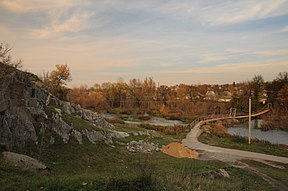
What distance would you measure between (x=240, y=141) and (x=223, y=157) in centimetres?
1313

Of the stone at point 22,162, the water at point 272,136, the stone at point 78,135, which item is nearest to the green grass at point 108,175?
the stone at point 78,135

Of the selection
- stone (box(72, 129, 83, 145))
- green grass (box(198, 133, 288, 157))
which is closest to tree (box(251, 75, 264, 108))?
green grass (box(198, 133, 288, 157))

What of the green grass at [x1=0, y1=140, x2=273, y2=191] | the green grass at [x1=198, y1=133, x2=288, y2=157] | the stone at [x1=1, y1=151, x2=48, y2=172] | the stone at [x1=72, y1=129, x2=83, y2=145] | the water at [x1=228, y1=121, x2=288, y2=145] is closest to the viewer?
the green grass at [x1=0, y1=140, x2=273, y2=191]

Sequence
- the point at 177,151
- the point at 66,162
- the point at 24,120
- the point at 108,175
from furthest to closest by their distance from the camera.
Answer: the point at 177,151
the point at 24,120
the point at 66,162
the point at 108,175

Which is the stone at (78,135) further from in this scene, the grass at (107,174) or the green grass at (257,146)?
the green grass at (257,146)

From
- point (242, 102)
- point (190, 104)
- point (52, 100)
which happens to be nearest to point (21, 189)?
point (52, 100)

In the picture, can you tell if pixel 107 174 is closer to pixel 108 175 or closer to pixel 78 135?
pixel 108 175

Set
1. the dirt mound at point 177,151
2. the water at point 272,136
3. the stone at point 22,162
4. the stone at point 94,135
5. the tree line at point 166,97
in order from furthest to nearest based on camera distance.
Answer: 1. the tree line at point 166,97
2. the water at point 272,136
3. the dirt mound at point 177,151
4. the stone at point 94,135
5. the stone at point 22,162

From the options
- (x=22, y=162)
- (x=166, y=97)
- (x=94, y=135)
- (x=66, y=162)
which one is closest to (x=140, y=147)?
(x=94, y=135)

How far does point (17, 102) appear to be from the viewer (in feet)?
48.2

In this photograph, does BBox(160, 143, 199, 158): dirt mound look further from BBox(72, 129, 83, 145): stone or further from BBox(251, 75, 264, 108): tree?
BBox(251, 75, 264, 108): tree

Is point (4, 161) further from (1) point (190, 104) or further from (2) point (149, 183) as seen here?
(1) point (190, 104)

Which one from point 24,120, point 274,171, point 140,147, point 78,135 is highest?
point 24,120

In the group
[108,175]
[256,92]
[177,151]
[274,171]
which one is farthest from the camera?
[256,92]
